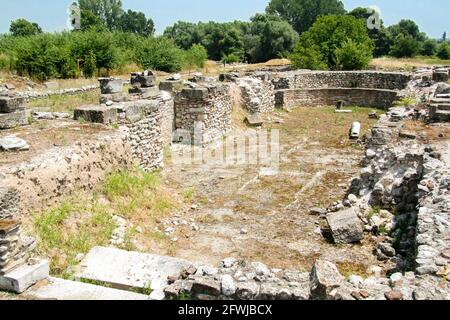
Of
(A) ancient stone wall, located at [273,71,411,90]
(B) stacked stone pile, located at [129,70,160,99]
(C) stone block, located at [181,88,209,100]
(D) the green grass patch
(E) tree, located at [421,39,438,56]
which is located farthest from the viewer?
(E) tree, located at [421,39,438,56]

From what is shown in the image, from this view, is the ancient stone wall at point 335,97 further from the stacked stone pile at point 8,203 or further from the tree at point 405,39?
the tree at point 405,39

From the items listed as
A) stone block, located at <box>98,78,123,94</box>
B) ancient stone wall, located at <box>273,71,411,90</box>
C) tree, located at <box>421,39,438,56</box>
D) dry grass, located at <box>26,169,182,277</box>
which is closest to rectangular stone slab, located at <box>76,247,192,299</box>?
dry grass, located at <box>26,169,182,277</box>

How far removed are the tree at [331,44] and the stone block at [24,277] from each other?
2524 cm

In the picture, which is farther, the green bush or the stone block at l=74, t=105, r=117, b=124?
the green bush

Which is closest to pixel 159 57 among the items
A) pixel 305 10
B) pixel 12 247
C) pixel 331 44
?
pixel 331 44

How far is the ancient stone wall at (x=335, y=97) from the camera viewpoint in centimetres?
2269

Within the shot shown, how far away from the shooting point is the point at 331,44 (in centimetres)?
2872

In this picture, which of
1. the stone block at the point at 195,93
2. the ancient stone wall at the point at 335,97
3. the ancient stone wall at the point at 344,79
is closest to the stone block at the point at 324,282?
the stone block at the point at 195,93

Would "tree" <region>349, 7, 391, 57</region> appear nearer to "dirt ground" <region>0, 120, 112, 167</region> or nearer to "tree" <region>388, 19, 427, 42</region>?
"tree" <region>388, 19, 427, 42</region>

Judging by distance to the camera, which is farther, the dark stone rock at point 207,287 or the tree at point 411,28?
the tree at point 411,28

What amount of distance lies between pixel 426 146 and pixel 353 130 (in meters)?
7.35

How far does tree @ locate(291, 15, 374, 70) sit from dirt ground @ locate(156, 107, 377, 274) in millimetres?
13405

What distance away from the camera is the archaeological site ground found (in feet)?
16.0

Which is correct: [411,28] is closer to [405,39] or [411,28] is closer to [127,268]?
[405,39]
